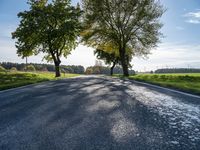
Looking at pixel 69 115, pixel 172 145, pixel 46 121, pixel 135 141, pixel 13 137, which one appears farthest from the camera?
pixel 69 115

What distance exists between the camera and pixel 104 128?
13.4ft

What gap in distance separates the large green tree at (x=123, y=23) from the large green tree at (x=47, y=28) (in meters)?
3.27

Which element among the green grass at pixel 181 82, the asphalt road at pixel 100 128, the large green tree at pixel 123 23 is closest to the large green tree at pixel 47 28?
the large green tree at pixel 123 23

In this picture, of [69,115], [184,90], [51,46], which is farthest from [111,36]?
[69,115]

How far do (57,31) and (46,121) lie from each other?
93.9 feet

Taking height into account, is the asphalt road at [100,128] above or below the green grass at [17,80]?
above

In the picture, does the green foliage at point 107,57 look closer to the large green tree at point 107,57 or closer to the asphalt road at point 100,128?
the large green tree at point 107,57

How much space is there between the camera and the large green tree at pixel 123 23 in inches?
1088

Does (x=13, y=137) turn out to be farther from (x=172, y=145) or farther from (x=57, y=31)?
(x=57, y=31)

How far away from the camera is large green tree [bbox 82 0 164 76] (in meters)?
27.6

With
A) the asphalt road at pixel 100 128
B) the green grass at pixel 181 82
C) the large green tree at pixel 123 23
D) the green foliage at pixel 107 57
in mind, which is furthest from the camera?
the green foliage at pixel 107 57

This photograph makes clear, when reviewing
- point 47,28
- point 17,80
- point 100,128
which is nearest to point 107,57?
point 47,28

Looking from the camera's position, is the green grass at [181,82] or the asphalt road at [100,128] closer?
the asphalt road at [100,128]

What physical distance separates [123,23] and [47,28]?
11.9 meters
